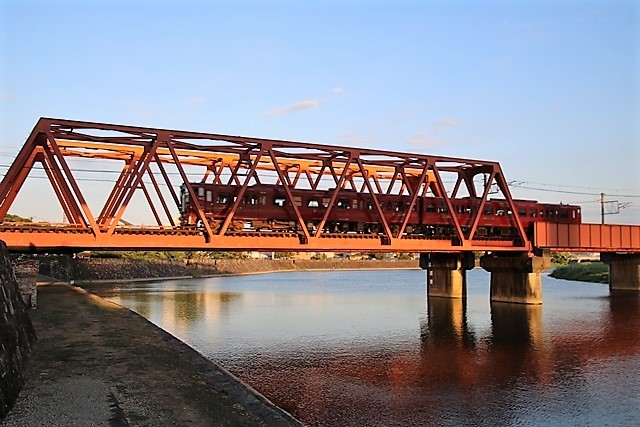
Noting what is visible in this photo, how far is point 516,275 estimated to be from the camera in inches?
2119

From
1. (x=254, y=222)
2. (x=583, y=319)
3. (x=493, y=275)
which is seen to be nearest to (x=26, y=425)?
(x=254, y=222)

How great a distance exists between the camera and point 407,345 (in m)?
32.4

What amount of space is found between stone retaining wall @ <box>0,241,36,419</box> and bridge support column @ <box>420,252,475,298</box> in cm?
4461

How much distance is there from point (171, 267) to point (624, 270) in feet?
268

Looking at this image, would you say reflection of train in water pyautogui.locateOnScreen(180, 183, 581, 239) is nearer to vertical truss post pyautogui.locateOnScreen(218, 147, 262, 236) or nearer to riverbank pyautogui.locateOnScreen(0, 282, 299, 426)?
vertical truss post pyautogui.locateOnScreen(218, 147, 262, 236)

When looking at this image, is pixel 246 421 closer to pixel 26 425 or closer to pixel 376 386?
pixel 26 425

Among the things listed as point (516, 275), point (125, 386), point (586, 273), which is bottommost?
point (586, 273)

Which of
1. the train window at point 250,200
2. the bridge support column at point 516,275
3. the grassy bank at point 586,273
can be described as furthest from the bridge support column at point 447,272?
the grassy bank at point 586,273

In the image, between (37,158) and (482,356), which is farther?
(37,158)

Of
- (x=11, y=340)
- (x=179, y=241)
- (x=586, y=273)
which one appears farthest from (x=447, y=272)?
(x=586, y=273)

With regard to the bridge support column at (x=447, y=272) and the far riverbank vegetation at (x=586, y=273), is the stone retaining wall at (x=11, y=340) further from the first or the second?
the far riverbank vegetation at (x=586, y=273)

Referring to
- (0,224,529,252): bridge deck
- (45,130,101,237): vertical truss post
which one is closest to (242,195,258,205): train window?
(0,224,529,252): bridge deck

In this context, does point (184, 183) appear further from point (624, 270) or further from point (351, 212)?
point (624, 270)

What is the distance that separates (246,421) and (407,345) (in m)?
20.7
